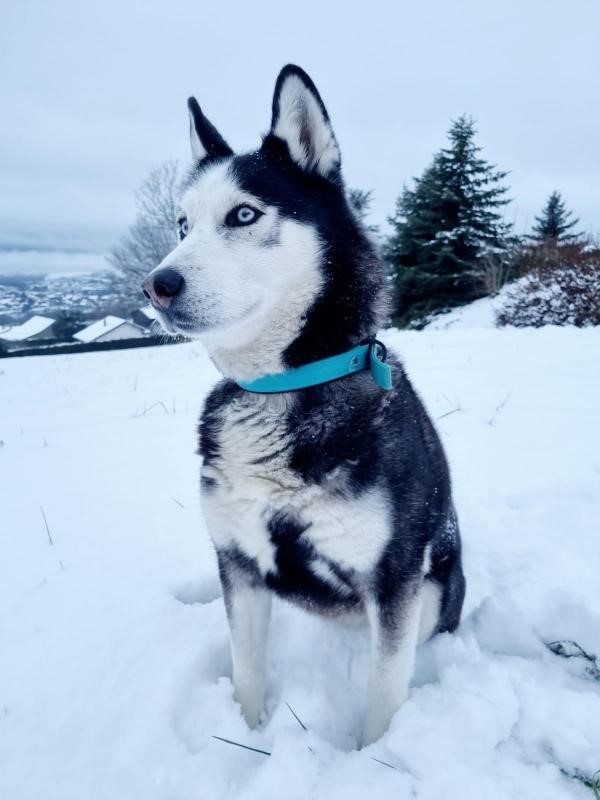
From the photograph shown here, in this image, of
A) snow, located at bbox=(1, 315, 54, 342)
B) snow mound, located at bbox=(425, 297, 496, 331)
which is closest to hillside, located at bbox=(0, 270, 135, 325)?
snow, located at bbox=(1, 315, 54, 342)

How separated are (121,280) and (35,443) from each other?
29.2 metres

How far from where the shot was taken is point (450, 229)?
18750mm

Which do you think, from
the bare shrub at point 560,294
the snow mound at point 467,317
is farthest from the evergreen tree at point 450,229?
the bare shrub at point 560,294

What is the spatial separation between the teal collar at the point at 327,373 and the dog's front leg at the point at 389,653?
0.76 m

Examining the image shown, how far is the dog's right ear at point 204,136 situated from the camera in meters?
2.13

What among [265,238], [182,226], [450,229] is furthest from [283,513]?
[450,229]

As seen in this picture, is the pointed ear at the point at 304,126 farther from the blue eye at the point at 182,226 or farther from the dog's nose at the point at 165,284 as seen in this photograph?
the dog's nose at the point at 165,284

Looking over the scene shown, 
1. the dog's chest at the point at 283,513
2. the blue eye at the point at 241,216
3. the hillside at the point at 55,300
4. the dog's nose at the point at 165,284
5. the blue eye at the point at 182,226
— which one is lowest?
the hillside at the point at 55,300

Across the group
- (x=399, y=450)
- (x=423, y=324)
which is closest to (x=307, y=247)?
(x=399, y=450)

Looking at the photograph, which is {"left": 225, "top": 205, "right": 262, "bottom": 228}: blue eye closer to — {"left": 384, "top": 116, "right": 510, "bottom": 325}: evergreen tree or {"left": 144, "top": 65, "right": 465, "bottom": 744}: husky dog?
{"left": 144, "top": 65, "right": 465, "bottom": 744}: husky dog

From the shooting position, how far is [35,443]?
13.4 feet

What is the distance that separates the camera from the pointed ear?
1.76 metres

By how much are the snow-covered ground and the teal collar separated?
1.11 meters

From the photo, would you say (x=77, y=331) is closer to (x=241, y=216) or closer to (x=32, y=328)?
(x=32, y=328)
